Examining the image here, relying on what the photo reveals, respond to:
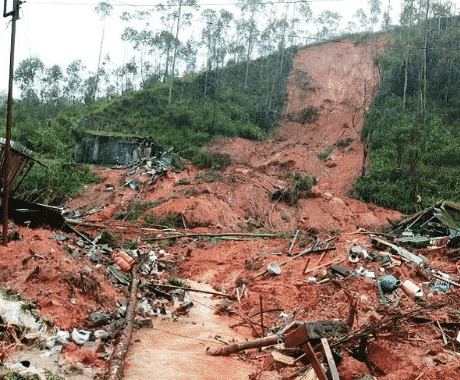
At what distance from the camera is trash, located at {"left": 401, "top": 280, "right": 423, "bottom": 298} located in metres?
6.98

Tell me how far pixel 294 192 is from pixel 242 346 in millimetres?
13559

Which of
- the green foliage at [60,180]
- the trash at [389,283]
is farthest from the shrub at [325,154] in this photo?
the trash at [389,283]


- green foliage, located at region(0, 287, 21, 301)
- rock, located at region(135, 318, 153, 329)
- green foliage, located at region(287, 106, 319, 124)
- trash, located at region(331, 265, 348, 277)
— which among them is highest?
green foliage, located at region(287, 106, 319, 124)

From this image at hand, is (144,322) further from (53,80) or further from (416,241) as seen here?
(53,80)

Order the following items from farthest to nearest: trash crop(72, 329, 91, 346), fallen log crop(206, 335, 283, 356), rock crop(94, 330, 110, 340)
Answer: rock crop(94, 330, 110, 340) < trash crop(72, 329, 91, 346) < fallen log crop(206, 335, 283, 356)

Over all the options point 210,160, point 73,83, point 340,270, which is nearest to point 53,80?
point 73,83

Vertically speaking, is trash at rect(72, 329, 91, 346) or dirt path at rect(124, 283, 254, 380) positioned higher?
trash at rect(72, 329, 91, 346)

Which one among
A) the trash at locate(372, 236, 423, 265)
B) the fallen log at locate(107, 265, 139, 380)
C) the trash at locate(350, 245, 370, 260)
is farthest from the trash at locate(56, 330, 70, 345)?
the trash at locate(372, 236, 423, 265)

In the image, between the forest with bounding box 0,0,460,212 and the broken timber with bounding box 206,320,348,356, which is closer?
the broken timber with bounding box 206,320,348,356

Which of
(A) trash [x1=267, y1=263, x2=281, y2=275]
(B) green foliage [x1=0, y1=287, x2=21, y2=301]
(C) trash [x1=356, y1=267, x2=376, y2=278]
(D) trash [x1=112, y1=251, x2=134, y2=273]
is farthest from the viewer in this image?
(A) trash [x1=267, y1=263, x2=281, y2=275]

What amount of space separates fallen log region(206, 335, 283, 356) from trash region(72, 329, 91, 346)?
1928 millimetres

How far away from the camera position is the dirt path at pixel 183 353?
5156 millimetres

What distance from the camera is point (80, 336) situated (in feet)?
18.2

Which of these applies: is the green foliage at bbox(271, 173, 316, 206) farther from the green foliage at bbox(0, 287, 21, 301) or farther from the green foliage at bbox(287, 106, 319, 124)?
the green foliage at bbox(0, 287, 21, 301)
